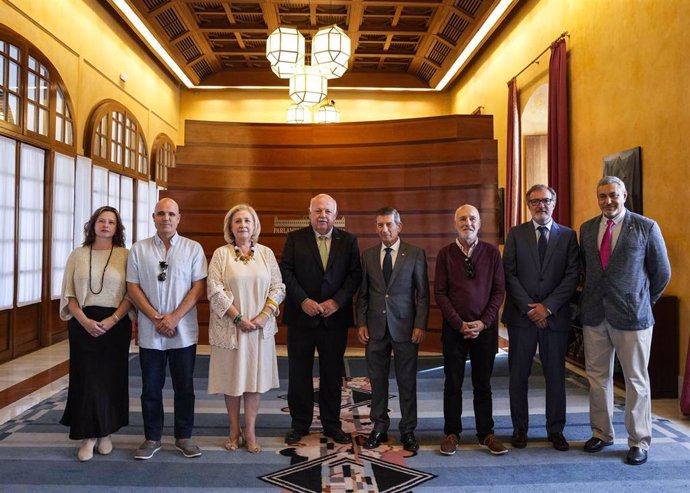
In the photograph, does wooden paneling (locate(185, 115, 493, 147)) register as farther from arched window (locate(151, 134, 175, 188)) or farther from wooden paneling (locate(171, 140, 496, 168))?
arched window (locate(151, 134, 175, 188))

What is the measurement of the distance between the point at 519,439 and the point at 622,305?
1090mm

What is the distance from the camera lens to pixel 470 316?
11.5 feet

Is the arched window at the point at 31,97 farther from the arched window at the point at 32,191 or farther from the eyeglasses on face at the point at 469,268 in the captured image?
the eyeglasses on face at the point at 469,268

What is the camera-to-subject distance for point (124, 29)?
388 inches

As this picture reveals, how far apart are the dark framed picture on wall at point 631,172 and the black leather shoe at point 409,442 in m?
3.52

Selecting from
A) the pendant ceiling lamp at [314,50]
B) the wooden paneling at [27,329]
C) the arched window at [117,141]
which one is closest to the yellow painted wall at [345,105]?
the arched window at [117,141]

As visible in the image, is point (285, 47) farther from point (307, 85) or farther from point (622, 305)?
point (622, 305)

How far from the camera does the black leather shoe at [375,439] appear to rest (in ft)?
11.8

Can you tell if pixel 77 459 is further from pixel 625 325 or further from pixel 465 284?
pixel 625 325

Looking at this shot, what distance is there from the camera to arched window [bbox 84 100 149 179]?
8.57m

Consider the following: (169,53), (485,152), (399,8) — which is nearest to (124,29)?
(169,53)

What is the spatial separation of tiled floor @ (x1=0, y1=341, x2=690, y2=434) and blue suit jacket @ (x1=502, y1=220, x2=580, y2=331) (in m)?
1.50

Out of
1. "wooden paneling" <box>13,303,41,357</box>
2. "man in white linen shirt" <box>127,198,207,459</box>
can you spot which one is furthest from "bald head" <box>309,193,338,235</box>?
"wooden paneling" <box>13,303,41,357</box>

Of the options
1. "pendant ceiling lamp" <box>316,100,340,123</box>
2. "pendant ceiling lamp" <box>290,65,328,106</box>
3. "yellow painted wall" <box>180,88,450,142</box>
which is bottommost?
"pendant ceiling lamp" <box>290,65,328,106</box>
